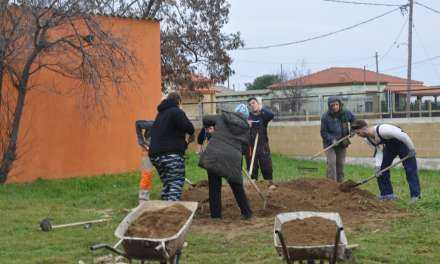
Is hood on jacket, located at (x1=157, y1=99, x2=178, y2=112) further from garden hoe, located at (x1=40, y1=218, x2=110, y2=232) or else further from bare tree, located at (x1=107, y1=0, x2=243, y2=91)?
bare tree, located at (x1=107, y1=0, x2=243, y2=91)

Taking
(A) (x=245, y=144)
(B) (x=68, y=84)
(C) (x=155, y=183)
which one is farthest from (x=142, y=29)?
(A) (x=245, y=144)

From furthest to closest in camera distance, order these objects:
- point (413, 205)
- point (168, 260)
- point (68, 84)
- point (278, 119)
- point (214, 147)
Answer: point (278, 119) < point (68, 84) < point (413, 205) < point (214, 147) < point (168, 260)

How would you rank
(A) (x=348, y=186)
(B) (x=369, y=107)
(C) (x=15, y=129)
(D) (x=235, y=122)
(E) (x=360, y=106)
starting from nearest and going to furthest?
(D) (x=235, y=122) < (A) (x=348, y=186) < (C) (x=15, y=129) < (B) (x=369, y=107) < (E) (x=360, y=106)

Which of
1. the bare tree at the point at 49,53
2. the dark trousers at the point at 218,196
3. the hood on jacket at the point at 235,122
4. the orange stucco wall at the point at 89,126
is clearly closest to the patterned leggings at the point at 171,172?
the dark trousers at the point at 218,196

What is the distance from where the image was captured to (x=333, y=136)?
11.9 m

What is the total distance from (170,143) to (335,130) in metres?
4.27

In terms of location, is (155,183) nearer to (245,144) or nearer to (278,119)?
(245,144)

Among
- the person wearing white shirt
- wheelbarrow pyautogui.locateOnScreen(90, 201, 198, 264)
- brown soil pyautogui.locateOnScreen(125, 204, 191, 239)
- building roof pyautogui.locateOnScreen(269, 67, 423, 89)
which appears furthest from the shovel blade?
Answer: building roof pyautogui.locateOnScreen(269, 67, 423, 89)

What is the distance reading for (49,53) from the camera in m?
13.5

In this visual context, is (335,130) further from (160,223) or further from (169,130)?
(160,223)

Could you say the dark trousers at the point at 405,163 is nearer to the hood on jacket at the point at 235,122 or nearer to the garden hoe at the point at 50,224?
the hood on jacket at the point at 235,122

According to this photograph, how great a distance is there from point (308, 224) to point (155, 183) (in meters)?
8.39

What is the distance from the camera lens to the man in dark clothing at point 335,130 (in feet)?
39.1

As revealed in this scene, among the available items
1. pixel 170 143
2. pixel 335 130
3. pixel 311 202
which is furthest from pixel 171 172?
pixel 335 130
